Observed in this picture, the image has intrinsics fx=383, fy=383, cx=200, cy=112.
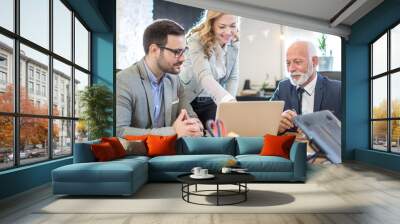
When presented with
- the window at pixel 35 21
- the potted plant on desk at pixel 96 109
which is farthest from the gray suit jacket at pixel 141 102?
the window at pixel 35 21

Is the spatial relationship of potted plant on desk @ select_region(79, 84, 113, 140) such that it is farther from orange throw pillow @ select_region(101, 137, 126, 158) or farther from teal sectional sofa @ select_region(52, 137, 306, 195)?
teal sectional sofa @ select_region(52, 137, 306, 195)

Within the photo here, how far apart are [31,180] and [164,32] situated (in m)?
4.45

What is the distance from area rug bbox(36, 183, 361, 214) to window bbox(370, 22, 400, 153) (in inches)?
142

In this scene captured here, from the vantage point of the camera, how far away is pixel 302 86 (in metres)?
8.81

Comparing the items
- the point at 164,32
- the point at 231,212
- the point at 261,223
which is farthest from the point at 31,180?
the point at 164,32

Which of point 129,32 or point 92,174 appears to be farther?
point 129,32

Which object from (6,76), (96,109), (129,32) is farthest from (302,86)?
(6,76)

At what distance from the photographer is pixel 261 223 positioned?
3621 mm

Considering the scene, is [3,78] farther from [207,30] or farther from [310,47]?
[310,47]

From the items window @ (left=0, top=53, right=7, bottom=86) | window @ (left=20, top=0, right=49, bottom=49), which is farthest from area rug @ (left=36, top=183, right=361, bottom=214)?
window @ (left=20, top=0, right=49, bottom=49)

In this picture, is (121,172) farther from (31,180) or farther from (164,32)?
(164,32)

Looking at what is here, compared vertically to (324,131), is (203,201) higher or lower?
lower

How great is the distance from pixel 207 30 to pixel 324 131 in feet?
11.7

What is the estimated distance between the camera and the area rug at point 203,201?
13.6ft
